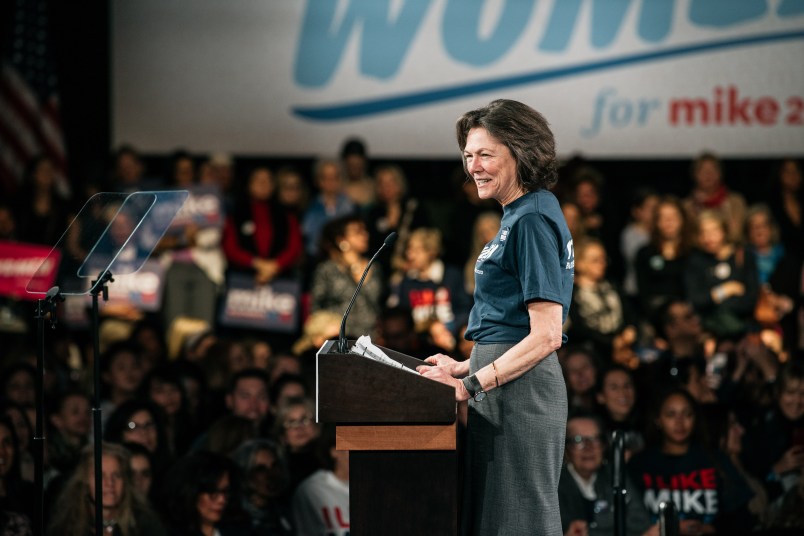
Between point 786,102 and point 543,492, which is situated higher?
point 786,102

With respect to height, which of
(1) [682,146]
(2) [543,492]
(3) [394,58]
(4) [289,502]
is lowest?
(4) [289,502]

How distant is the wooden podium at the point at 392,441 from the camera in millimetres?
3189

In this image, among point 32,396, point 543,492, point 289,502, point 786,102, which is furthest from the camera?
point 786,102

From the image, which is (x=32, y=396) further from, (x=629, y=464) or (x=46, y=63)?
(x=46, y=63)

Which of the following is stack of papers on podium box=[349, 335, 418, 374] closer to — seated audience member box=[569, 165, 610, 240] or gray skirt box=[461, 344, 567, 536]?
gray skirt box=[461, 344, 567, 536]

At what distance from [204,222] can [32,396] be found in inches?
84.0

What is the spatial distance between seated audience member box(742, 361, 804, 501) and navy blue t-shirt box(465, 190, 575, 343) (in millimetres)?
3052

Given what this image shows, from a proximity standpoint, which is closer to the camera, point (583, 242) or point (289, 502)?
point (289, 502)

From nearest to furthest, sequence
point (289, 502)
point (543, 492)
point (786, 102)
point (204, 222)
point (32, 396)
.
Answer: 1. point (543, 492)
2. point (289, 502)
3. point (32, 396)
4. point (204, 222)
5. point (786, 102)

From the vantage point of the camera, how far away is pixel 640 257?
7.93 metres

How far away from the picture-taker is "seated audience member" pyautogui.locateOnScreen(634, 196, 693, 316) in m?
7.82

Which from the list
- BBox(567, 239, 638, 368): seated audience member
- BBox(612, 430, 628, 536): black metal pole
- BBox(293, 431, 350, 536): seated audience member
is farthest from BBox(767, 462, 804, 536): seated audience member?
BBox(293, 431, 350, 536): seated audience member

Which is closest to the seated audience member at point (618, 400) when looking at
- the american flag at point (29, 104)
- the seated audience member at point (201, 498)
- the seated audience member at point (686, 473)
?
the seated audience member at point (686, 473)

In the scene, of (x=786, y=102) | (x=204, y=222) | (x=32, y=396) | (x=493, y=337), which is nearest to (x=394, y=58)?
(x=204, y=222)
